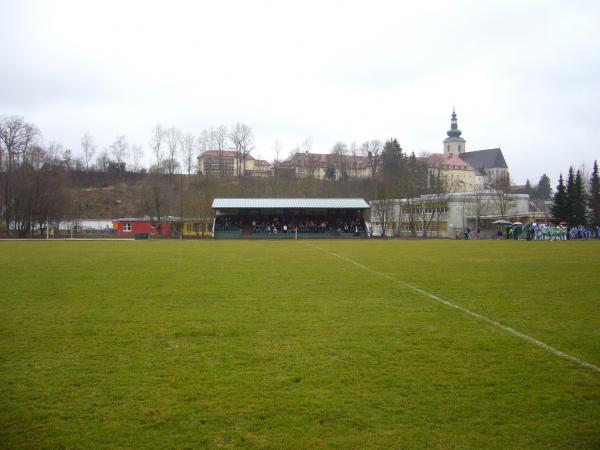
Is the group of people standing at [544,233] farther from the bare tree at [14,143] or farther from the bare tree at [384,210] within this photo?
the bare tree at [14,143]

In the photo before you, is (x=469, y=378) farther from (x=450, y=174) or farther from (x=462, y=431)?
(x=450, y=174)

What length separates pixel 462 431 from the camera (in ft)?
15.3

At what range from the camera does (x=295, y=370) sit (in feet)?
21.0

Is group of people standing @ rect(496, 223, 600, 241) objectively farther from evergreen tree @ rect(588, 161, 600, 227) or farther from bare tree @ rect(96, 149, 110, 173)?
bare tree @ rect(96, 149, 110, 173)

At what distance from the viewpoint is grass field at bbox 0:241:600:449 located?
15.3 feet

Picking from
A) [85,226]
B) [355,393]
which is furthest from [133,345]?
[85,226]

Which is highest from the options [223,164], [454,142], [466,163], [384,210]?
[454,142]

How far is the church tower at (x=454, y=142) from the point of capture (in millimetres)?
160750

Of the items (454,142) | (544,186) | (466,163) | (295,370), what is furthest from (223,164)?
(544,186)

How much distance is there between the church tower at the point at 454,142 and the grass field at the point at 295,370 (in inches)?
6119

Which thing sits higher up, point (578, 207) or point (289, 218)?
point (578, 207)

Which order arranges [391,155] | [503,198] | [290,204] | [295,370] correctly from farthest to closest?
[391,155], [503,198], [290,204], [295,370]

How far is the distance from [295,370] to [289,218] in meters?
61.3

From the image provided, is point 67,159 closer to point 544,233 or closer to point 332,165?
point 332,165
